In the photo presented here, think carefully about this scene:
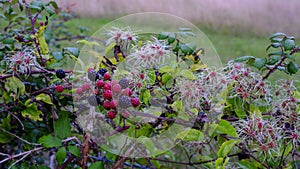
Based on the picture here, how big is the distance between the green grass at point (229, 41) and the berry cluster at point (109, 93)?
8.94 ft

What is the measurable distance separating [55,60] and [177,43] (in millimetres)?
335

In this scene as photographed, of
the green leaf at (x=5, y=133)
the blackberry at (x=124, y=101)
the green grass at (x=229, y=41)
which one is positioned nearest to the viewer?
the blackberry at (x=124, y=101)

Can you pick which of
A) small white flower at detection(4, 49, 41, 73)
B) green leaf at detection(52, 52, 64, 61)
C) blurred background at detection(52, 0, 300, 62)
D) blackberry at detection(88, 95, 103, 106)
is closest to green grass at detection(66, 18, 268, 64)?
blurred background at detection(52, 0, 300, 62)

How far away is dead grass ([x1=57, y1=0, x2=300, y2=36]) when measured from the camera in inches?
152

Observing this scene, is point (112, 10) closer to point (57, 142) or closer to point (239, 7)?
point (239, 7)

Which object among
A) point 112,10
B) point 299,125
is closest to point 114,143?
point 299,125

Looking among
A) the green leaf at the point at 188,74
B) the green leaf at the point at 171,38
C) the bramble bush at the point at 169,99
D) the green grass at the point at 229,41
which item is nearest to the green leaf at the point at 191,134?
the bramble bush at the point at 169,99

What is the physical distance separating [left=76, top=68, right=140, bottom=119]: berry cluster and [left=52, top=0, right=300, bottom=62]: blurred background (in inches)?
110

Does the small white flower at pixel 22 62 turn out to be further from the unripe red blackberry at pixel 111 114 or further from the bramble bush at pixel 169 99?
the unripe red blackberry at pixel 111 114

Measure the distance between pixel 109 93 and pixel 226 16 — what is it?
3.72m

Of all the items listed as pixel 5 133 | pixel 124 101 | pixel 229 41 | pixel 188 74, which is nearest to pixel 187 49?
pixel 188 74

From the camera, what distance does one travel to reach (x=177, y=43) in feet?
3.06

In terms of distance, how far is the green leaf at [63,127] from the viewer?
37.9 inches

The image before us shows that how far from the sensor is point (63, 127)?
0.97 meters
